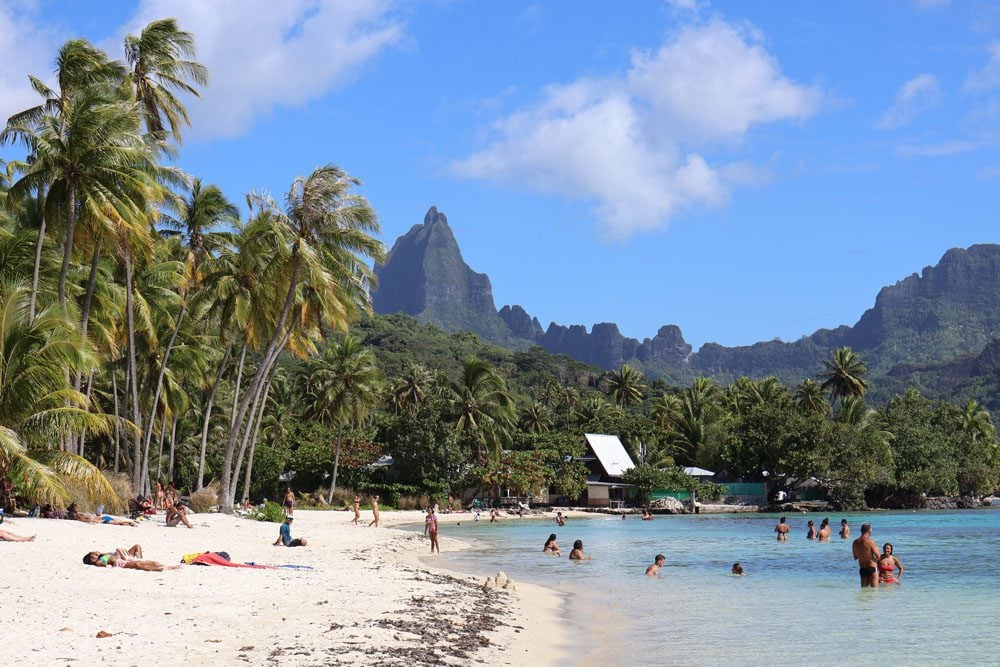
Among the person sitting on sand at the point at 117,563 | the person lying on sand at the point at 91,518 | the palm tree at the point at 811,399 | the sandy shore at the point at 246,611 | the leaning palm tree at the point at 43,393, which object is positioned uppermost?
the palm tree at the point at 811,399

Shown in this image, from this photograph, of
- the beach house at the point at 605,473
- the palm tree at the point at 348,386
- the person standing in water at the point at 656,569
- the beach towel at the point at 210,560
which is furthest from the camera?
the beach house at the point at 605,473

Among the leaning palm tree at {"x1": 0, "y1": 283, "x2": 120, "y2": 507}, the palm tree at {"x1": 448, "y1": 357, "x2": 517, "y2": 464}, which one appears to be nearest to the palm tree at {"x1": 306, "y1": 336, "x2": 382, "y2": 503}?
the palm tree at {"x1": 448, "y1": 357, "x2": 517, "y2": 464}

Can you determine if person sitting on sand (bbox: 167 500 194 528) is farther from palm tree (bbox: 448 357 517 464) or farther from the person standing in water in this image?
palm tree (bbox: 448 357 517 464)

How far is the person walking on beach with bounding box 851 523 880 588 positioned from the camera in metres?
18.6

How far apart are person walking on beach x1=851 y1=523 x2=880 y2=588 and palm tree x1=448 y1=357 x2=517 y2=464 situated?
40.3m

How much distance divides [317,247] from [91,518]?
40.4 ft

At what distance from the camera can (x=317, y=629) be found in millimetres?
10453

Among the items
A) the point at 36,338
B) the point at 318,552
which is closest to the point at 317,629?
the point at 36,338

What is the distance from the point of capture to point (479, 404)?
5944 centimetres

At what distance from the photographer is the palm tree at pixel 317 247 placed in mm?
29578

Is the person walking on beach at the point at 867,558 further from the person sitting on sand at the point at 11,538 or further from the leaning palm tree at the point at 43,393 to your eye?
the person sitting on sand at the point at 11,538

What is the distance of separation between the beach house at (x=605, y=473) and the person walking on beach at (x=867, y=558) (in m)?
45.3

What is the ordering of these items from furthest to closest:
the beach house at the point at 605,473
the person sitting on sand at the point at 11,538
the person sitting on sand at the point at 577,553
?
the beach house at the point at 605,473
the person sitting on sand at the point at 577,553
the person sitting on sand at the point at 11,538

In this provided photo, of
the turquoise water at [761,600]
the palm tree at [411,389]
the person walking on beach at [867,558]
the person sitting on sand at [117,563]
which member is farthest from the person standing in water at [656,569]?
the palm tree at [411,389]
